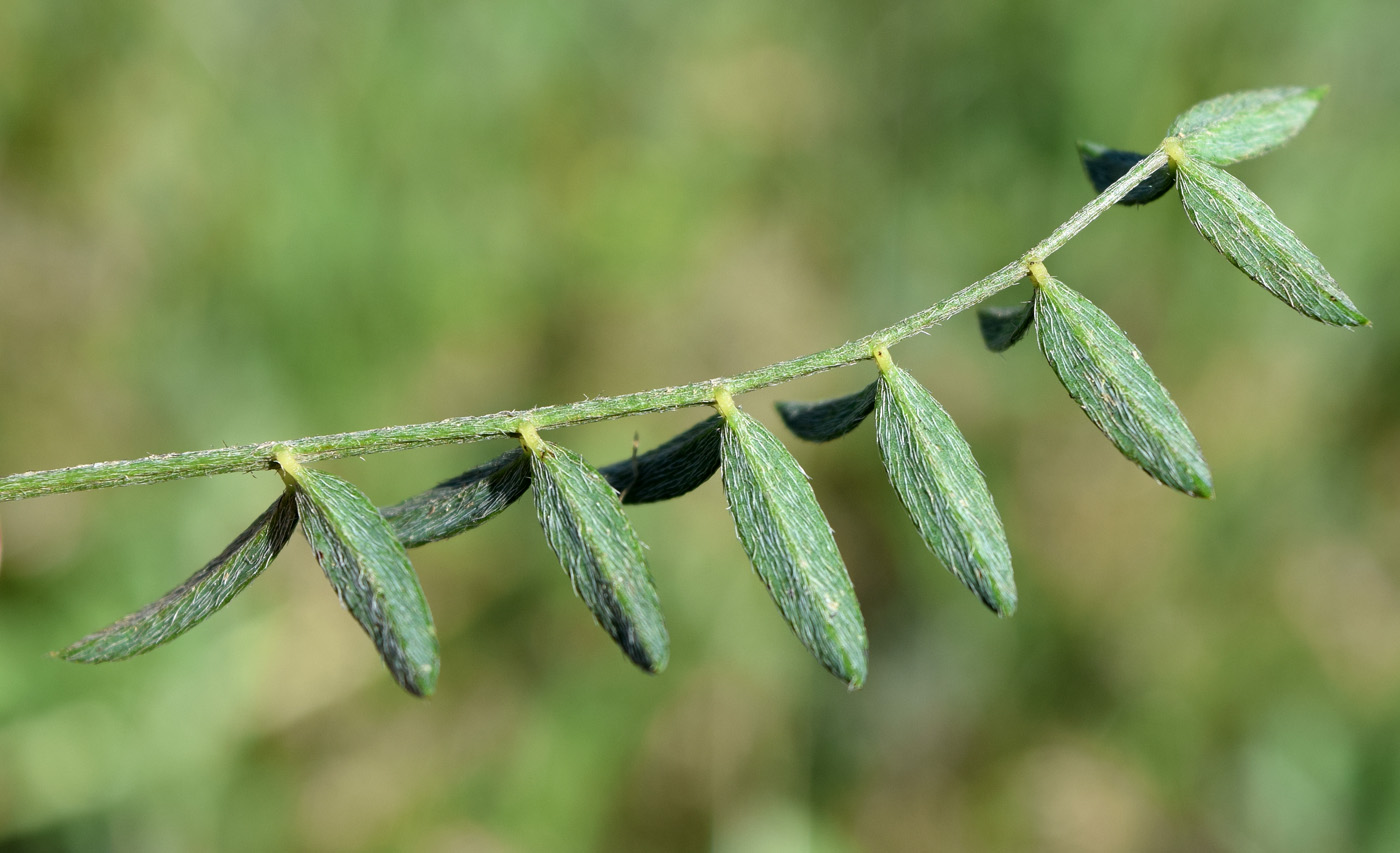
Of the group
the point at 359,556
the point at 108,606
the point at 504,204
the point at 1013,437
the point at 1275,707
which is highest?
the point at 504,204

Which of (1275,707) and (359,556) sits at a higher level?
(359,556)

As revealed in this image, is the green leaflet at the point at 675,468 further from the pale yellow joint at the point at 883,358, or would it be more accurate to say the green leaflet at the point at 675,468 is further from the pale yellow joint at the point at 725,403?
the pale yellow joint at the point at 883,358

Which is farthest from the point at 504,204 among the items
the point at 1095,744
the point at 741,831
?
the point at 1095,744

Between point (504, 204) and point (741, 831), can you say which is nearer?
point (741, 831)

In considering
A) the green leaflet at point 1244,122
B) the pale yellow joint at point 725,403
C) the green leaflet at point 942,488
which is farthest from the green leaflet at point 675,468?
the green leaflet at point 1244,122

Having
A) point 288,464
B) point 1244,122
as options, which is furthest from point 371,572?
point 1244,122

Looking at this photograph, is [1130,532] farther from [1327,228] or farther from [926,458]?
[926,458]
